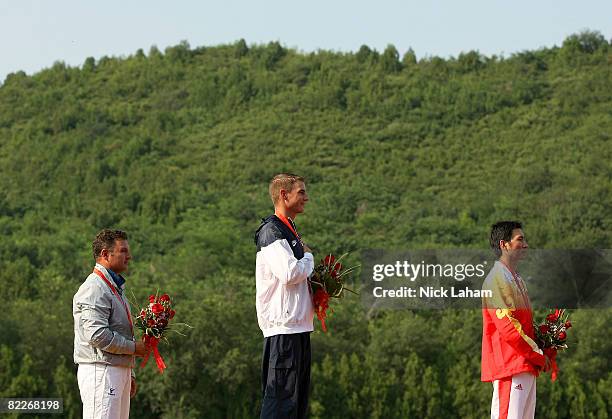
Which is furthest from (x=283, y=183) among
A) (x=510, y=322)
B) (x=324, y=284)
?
(x=510, y=322)

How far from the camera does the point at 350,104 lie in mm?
83000

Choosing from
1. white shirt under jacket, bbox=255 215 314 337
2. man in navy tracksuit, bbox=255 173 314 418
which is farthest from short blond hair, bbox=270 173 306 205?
white shirt under jacket, bbox=255 215 314 337

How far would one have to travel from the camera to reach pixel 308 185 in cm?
6619

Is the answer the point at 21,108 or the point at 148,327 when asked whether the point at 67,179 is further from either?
the point at 148,327

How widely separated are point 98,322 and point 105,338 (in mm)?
91

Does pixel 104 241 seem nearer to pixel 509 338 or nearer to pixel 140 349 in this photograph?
pixel 140 349

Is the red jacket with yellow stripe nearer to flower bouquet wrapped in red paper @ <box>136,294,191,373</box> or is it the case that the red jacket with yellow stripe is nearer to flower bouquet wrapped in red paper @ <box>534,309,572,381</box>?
flower bouquet wrapped in red paper @ <box>534,309,572,381</box>

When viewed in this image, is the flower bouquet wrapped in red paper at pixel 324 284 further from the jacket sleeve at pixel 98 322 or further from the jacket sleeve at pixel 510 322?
the jacket sleeve at pixel 98 322

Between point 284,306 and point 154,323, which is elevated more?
point 284,306

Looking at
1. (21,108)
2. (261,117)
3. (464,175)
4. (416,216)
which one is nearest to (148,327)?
(416,216)

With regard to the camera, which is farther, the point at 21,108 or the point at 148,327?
the point at 21,108

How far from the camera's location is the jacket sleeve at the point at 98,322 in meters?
5.61

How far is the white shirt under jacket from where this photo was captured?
580cm

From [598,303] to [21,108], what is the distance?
5790 centimetres
